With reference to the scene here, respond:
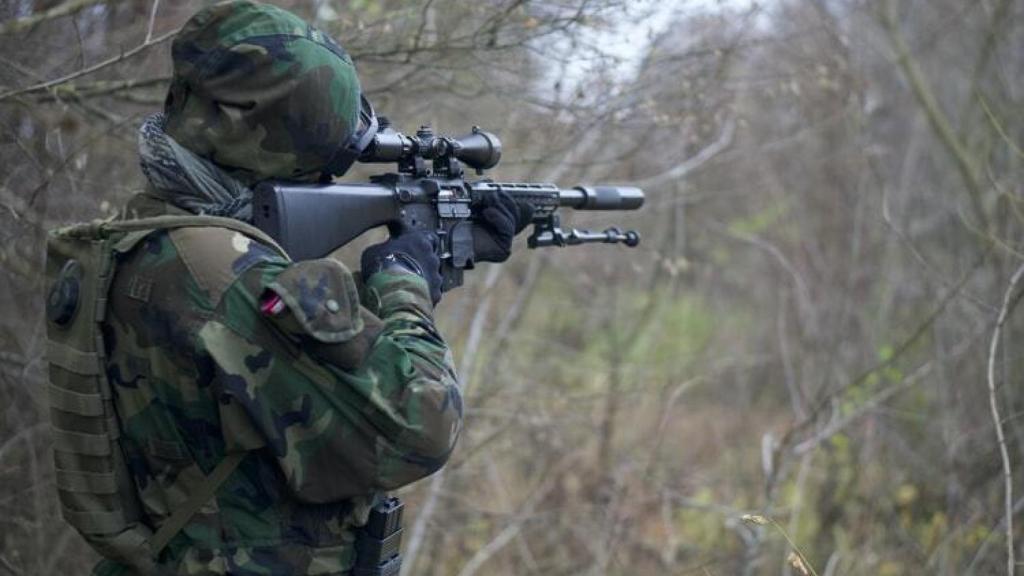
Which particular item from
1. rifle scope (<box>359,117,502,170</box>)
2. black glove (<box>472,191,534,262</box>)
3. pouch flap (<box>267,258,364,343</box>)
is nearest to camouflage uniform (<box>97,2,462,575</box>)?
pouch flap (<box>267,258,364,343</box>)

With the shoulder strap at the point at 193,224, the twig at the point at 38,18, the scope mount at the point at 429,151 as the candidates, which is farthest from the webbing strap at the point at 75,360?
the twig at the point at 38,18

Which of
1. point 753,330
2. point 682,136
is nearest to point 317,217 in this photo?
point 682,136

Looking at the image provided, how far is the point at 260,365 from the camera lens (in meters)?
2.06

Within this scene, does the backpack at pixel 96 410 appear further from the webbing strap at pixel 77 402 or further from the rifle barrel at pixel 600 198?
the rifle barrel at pixel 600 198

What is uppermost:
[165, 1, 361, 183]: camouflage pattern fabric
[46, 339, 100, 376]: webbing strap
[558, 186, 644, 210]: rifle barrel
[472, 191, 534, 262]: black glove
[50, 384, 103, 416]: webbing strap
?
[165, 1, 361, 183]: camouflage pattern fabric

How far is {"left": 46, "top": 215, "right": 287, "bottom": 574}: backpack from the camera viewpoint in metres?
2.14

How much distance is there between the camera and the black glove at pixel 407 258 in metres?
2.45

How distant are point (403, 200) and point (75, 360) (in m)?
0.87

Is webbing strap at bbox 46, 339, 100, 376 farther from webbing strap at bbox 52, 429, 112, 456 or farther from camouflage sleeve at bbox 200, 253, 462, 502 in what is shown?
A: camouflage sleeve at bbox 200, 253, 462, 502

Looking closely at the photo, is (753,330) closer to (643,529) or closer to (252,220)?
(643,529)

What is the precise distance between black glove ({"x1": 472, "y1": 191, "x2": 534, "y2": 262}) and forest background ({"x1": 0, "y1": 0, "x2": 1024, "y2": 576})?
0.90 metres

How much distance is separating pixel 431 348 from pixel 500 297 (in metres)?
4.12

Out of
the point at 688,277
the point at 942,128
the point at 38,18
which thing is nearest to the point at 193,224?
the point at 38,18

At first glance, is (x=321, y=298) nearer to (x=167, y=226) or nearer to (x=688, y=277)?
(x=167, y=226)
